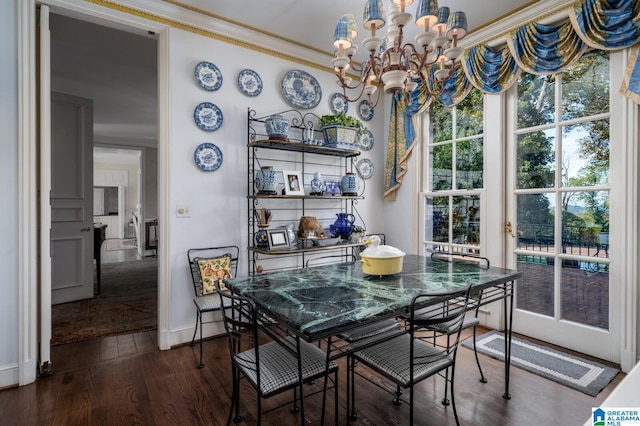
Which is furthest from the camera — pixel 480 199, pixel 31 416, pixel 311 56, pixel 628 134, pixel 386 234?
pixel 386 234

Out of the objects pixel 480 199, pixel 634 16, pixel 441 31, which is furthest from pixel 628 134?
pixel 441 31

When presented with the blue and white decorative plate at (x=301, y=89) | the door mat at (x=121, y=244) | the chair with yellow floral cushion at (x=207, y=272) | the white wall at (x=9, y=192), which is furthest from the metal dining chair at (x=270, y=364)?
the door mat at (x=121, y=244)

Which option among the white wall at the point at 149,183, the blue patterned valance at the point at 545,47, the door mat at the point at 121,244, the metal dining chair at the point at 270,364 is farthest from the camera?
the door mat at the point at 121,244

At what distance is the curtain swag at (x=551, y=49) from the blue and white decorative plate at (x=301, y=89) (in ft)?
3.58

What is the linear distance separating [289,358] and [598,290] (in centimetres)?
244

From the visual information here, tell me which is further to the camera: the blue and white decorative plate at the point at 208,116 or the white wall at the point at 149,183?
the white wall at the point at 149,183

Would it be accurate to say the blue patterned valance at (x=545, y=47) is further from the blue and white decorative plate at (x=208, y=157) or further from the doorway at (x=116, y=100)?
the doorway at (x=116, y=100)

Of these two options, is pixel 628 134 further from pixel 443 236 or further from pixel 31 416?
pixel 31 416

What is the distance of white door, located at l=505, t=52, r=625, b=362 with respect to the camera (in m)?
2.40

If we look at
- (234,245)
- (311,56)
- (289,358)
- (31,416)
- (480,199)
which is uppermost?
(311,56)

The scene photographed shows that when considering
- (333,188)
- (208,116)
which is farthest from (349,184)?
(208,116)

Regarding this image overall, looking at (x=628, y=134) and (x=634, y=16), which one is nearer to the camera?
(x=634, y=16)

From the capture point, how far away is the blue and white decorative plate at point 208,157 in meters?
2.79

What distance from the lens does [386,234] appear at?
409 centimetres
